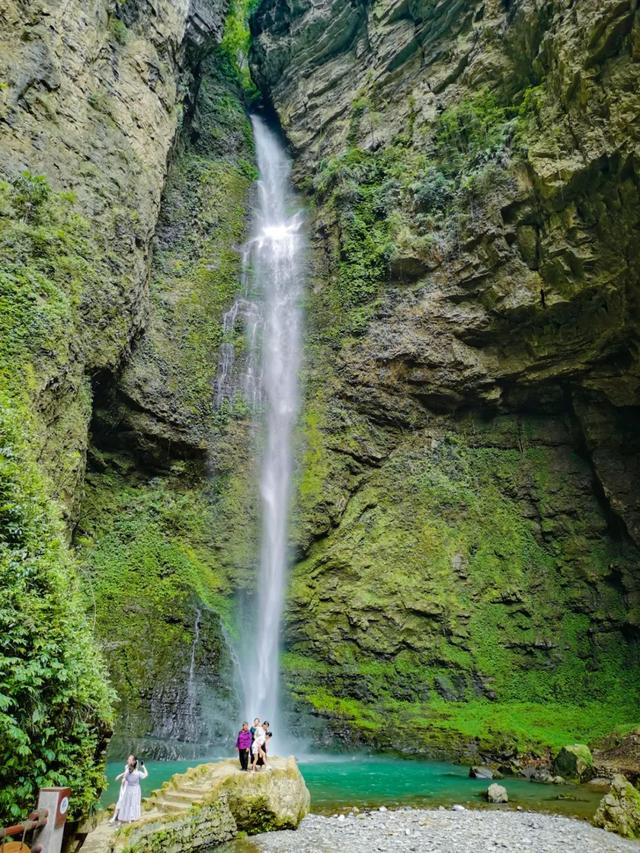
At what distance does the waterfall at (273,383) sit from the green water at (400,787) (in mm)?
2890

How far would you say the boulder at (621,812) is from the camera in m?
9.20

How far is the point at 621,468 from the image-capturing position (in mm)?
19750

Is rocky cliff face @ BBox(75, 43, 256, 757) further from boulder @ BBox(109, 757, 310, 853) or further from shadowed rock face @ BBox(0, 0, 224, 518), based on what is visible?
boulder @ BBox(109, 757, 310, 853)

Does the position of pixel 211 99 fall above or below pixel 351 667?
above

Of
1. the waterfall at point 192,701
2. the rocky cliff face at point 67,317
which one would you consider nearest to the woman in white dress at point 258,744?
the rocky cliff face at point 67,317

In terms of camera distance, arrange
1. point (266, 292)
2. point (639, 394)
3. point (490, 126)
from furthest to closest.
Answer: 1. point (266, 292)
2. point (490, 126)
3. point (639, 394)

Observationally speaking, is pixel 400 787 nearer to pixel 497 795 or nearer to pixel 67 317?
pixel 497 795

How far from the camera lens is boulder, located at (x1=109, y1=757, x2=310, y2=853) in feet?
24.5

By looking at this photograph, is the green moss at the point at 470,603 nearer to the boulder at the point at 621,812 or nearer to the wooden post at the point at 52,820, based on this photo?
the boulder at the point at 621,812

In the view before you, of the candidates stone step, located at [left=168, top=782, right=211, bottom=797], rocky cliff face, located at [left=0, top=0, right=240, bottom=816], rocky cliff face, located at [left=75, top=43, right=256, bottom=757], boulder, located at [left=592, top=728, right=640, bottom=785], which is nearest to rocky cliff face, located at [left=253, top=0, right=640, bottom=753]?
boulder, located at [left=592, top=728, right=640, bottom=785]

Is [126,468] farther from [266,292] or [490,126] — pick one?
[490,126]

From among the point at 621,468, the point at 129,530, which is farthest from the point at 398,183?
the point at 129,530

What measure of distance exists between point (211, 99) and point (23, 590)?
30.7m

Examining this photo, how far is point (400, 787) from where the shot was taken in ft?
40.7
